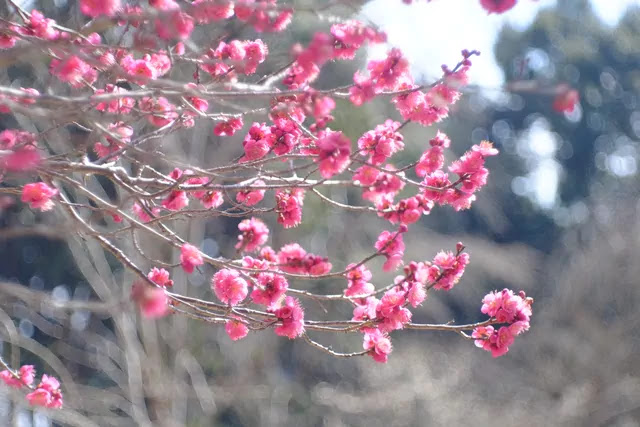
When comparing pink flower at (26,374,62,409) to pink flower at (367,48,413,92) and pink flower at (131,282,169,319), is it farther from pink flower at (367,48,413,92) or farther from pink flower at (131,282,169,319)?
pink flower at (367,48,413,92)

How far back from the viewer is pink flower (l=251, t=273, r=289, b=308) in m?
2.62

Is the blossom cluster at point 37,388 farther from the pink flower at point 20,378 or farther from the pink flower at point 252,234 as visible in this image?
the pink flower at point 252,234

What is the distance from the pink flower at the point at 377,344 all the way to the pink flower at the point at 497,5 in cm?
A: 127

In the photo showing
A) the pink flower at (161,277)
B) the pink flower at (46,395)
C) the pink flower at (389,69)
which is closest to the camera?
the pink flower at (389,69)

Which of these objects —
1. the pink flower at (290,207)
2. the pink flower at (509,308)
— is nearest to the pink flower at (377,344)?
the pink flower at (509,308)

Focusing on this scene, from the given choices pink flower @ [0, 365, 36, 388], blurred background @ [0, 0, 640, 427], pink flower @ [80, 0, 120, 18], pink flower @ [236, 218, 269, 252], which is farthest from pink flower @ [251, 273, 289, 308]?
blurred background @ [0, 0, 640, 427]

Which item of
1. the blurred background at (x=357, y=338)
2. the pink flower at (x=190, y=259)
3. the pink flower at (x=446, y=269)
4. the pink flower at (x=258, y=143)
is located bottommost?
the pink flower at (x=190, y=259)

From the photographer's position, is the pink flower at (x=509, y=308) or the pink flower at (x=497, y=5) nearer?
the pink flower at (x=497, y=5)

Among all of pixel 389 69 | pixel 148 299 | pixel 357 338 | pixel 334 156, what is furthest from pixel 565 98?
pixel 357 338

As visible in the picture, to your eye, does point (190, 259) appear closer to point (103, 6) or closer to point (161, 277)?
point (161, 277)

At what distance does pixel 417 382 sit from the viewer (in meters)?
11.1

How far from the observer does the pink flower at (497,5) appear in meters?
2.10

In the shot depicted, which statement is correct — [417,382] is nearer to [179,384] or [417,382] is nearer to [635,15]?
[179,384]

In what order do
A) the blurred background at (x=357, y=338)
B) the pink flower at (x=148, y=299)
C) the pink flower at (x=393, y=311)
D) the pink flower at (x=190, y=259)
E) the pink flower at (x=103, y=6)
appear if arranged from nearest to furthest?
the pink flower at (x=148, y=299) < the pink flower at (x=103, y=6) < the pink flower at (x=190, y=259) < the pink flower at (x=393, y=311) < the blurred background at (x=357, y=338)
